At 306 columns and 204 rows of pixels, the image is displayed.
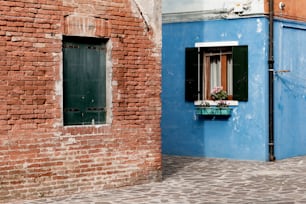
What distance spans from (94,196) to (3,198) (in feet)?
4.86

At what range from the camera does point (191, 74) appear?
1678cm

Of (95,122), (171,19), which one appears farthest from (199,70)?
(95,122)

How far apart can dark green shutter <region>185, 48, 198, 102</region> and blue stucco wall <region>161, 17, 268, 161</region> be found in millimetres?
158

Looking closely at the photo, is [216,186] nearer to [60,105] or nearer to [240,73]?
[60,105]

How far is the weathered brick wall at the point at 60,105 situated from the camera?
32.6 feet

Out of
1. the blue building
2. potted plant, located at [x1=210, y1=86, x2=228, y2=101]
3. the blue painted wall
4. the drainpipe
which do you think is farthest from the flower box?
the blue painted wall

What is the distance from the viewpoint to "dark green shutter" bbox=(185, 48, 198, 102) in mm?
16703

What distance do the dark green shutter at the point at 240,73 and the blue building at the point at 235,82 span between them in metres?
0.02

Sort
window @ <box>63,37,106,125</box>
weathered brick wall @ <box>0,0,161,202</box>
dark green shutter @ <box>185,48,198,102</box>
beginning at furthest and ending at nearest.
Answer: dark green shutter @ <box>185,48,198,102</box> → window @ <box>63,37,106,125</box> → weathered brick wall @ <box>0,0,161,202</box>

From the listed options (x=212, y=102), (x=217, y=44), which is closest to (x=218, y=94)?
(x=212, y=102)

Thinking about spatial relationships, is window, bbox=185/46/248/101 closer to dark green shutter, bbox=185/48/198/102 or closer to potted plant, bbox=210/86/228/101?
dark green shutter, bbox=185/48/198/102

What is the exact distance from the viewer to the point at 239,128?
16.0 m

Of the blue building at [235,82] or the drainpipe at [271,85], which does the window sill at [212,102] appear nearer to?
the blue building at [235,82]

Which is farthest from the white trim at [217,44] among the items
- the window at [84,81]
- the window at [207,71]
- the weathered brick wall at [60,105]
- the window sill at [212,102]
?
the window at [84,81]
